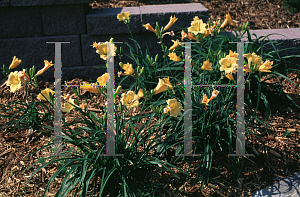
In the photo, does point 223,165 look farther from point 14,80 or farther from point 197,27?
point 14,80

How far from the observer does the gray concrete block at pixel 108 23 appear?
3354mm

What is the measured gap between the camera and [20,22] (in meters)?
3.46

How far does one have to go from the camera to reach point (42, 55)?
360 centimetres

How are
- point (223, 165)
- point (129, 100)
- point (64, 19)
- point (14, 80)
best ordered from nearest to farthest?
1. point (129, 100)
2. point (14, 80)
3. point (223, 165)
4. point (64, 19)

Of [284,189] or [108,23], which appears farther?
[108,23]

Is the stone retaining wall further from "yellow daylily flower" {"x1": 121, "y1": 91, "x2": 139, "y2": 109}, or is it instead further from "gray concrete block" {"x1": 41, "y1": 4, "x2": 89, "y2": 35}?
"yellow daylily flower" {"x1": 121, "y1": 91, "x2": 139, "y2": 109}

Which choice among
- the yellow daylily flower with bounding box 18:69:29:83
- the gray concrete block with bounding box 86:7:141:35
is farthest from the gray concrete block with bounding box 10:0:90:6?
the yellow daylily flower with bounding box 18:69:29:83

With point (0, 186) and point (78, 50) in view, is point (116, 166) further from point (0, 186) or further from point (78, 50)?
point (78, 50)

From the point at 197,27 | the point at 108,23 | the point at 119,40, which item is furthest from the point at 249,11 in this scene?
the point at 197,27

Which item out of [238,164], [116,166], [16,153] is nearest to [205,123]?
[238,164]

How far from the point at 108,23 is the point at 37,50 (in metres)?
0.93

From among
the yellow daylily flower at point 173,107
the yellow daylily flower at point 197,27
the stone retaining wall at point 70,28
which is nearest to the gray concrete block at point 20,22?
the stone retaining wall at point 70,28

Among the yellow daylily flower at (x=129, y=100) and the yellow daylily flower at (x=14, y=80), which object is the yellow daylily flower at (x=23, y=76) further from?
the yellow daylily flower at (x=129, y=100)

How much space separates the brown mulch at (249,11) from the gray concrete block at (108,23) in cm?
85
